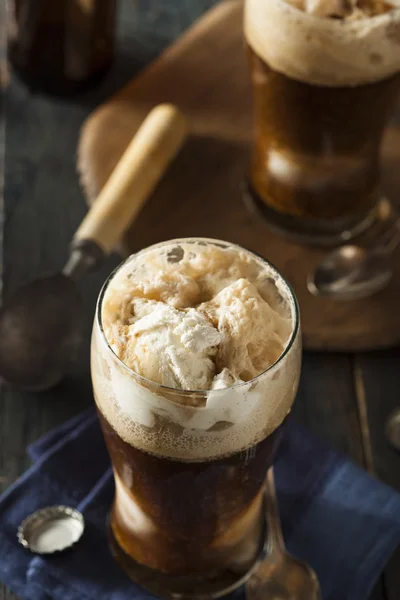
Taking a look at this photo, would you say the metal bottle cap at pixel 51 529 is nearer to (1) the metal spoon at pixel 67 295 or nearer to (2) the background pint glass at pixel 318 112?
(1) the metal spoon at pixel 67 295

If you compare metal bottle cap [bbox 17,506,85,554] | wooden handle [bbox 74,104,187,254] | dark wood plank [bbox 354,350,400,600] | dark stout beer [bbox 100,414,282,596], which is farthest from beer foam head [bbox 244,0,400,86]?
metal bottle cap [bbox 17,506,85,554]

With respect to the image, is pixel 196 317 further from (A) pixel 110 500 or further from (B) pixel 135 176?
Answer: (B) pixel 135 176

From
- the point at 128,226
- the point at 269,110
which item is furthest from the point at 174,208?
the point at 269,110

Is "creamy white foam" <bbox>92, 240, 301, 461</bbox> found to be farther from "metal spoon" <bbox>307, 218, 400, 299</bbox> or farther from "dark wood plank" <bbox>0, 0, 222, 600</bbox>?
"metal spoon" <bbox>307, 218, 400, 299</bbox>

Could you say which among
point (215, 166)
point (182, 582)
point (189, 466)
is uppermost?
point (189, 466)

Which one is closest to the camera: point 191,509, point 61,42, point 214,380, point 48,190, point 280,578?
point 214,380

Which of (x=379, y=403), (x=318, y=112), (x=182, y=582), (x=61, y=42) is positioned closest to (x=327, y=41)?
(x=318, y=112)

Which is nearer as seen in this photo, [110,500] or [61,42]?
[110,500]
